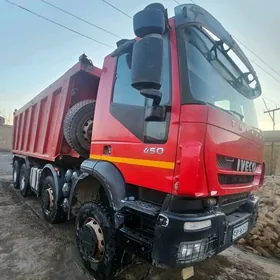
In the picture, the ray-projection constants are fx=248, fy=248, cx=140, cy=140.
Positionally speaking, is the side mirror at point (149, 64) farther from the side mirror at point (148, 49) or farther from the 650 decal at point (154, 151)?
the 650 decal at point (154, 151)

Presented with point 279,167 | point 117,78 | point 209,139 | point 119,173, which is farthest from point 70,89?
point 279,167

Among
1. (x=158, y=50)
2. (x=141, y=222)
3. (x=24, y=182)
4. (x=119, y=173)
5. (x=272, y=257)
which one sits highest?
(x=158, y=50)

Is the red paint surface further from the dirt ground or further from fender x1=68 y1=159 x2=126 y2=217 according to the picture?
the dirt ground

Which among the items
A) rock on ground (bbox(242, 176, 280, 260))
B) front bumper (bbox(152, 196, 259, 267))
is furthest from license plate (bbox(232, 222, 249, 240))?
rock on ground (bbox(242, 176, 280, 260))

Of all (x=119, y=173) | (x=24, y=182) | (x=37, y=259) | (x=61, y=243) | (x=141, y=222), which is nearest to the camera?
(x=141, y=222)

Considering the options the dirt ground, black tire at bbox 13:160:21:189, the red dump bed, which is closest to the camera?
the dirt ground

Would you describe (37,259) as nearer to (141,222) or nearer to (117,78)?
(141,222)

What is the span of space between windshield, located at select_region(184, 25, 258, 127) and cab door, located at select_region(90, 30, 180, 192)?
0.20 m

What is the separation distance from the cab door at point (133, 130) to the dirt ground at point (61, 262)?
Result: 135cm

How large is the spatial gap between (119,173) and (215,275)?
5.72ft

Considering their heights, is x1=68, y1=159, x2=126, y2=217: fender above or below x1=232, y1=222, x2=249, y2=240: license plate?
above

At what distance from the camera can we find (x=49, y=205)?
446 cm

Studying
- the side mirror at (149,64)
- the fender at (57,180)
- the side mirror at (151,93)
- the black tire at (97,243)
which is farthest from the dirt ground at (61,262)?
the side mirror at (149,64)

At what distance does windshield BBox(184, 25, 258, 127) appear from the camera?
2.20 m
